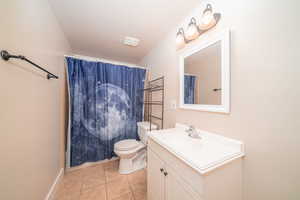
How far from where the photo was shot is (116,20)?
1.39 metres

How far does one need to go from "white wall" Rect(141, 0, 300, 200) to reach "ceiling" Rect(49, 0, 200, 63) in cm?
60

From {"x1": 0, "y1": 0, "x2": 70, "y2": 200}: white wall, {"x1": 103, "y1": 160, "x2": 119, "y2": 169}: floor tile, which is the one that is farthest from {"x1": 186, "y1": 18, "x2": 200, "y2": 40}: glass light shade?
{"x1": 103, "y1": 160, "x2": 119, "y2": 169}: floor tile

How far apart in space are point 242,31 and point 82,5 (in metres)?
1.59

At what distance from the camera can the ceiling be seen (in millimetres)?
1158

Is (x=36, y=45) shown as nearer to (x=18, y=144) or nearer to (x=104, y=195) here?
(x=18, y=144)

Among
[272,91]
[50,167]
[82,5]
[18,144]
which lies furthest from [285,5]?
[50,167]

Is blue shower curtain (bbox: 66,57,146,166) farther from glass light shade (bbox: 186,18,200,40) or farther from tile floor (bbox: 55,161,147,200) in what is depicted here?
glass light shade (bbox: 186,18,200,40)

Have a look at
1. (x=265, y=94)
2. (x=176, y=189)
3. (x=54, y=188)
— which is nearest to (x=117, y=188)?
(x=54, y=188)

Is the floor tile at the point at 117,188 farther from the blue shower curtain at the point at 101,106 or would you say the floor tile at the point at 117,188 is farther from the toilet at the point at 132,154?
the blue shower curtain at the point at 101,106

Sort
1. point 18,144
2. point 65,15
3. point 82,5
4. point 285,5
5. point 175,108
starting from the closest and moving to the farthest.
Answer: point 285,5 → point 18,144 → point 82,5 → point 65,15 → point 175,108

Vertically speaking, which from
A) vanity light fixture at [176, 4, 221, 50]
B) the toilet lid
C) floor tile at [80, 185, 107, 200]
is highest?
vanity light fixture at [176, 4, 221, 50]

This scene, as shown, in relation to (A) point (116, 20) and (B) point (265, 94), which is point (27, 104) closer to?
(A) point (116, 20)

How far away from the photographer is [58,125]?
1471mm

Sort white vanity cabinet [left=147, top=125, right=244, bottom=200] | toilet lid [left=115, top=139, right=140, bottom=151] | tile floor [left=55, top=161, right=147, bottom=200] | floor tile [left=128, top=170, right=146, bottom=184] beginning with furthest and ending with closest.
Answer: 1. toilet lid [left=115, top=139, right=140, bottom=151]
2. floor tile [left=128, top=170, right=146, bottom=184]
3. tile floor [left=55, top=161, right=147, bottom=200]
4. white vanity cabinet [left=147, top=125, right=244, bottom=200]
